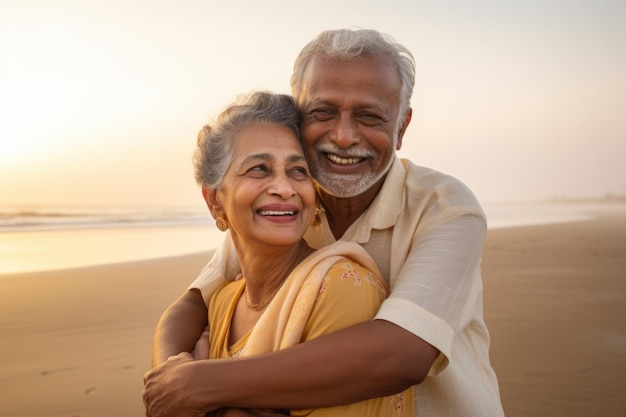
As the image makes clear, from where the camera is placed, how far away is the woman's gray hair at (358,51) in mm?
2852

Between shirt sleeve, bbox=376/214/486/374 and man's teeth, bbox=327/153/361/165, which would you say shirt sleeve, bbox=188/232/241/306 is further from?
shirt sleeve, bbox=376/214/486/374

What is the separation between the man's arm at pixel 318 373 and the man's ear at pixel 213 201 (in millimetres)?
794

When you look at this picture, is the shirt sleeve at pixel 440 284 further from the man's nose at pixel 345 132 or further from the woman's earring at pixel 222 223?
the woman's earring at pixel 222 223

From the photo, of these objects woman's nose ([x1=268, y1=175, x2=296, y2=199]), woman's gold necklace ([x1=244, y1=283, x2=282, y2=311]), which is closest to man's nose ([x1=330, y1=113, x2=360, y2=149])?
woman's nose ([x1=268, y1=175, x2=296, y2=199])

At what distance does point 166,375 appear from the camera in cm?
229

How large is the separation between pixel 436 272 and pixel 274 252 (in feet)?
2.36

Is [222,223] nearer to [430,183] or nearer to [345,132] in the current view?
[345,132]

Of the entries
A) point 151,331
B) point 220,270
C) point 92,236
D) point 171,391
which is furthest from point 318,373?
point 92,236

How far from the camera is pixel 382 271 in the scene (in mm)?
2756

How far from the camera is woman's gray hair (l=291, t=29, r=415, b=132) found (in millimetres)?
2852

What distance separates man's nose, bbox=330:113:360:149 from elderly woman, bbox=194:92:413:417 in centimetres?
21

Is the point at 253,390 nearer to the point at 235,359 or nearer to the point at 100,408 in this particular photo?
the point at 235,359

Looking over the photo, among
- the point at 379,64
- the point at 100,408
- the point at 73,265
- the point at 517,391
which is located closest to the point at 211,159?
the point at 379,64

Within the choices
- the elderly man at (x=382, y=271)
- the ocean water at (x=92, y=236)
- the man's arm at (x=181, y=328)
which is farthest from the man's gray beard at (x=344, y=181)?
the ocean water at (x=92, y=236)
